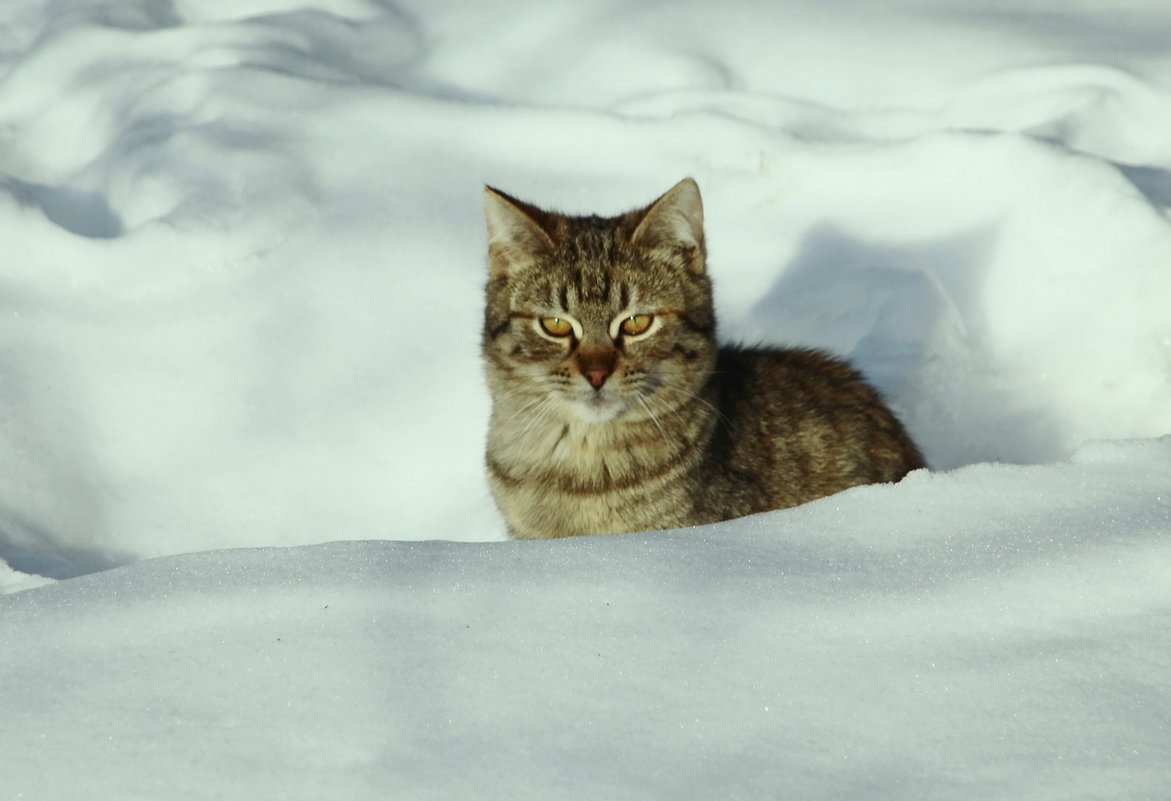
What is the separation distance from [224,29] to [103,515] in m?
2.52

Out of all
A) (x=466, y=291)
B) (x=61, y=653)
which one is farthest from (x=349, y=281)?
(x=61, y=653)

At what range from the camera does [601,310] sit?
11.1ft

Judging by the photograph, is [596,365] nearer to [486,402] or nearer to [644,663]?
[486,402]

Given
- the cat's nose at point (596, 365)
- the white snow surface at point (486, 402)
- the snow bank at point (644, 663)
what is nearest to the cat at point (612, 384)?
the cat's nose at point (596, 365)

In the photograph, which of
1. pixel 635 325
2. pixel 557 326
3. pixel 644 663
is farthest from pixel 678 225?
pixel 644 663

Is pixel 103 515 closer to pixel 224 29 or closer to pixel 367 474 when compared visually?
pixel 367 474

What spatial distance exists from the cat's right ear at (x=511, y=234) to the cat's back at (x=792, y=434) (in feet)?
2.05

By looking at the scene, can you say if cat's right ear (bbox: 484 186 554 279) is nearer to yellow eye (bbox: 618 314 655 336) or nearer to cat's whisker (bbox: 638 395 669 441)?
yellow eye (bbox: 618 314 655 336)

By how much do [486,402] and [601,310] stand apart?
100 centimetres

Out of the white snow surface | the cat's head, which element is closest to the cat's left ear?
the cat's head

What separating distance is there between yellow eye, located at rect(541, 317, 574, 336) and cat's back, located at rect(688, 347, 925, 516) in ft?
1.44

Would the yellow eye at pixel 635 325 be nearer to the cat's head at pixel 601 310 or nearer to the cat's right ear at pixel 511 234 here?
the cat's head at pixel 601 310

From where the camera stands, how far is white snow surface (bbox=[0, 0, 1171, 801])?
6.63 ft

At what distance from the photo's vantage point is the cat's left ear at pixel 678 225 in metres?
3.43
